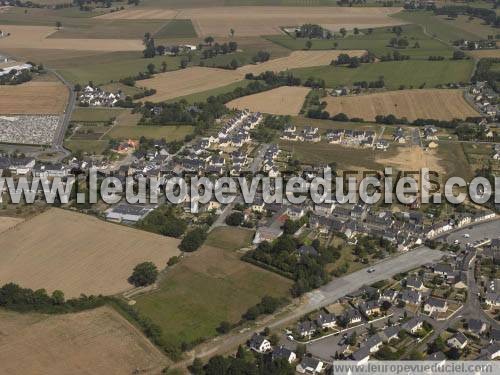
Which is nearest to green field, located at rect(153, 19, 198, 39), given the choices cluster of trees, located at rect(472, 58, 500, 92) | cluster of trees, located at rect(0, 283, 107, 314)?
cluster of trees, located at rect(472, 58, 500, 92)

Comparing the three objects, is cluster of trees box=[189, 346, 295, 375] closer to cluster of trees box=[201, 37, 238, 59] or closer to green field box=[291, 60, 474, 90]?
green field box=[291, 60, 474, 90]

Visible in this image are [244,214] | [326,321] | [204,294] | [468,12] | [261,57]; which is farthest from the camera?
[468,12]

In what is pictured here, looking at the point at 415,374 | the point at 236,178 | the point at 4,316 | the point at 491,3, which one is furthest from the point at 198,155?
the point at 491,3

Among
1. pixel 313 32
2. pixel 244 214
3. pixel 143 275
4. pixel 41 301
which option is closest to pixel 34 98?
pixel 244 214

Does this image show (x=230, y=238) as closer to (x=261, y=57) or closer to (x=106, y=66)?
(x=261, y=57)

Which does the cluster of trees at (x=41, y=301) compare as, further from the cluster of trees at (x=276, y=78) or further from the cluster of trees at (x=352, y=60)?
the cluster of trees at (x=352, y=60)

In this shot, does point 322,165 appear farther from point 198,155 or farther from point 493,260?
point 493,260

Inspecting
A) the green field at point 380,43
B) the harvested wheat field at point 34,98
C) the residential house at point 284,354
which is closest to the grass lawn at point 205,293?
the residential house at point 284,354
